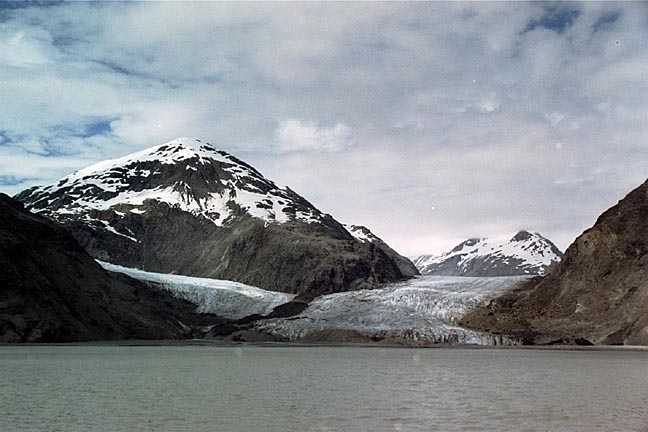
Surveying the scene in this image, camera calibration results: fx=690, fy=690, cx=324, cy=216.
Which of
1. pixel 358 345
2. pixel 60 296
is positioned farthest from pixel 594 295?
pixel 60 296

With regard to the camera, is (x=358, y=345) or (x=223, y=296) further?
(x=223, y=296)

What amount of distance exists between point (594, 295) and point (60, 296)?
87.2m

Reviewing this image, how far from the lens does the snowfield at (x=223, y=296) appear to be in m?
158

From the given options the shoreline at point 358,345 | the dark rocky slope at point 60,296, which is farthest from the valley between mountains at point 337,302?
the shoreline at point 358,345

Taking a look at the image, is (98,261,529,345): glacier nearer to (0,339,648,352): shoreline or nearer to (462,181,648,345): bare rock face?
(0,339,648,352): shoreline

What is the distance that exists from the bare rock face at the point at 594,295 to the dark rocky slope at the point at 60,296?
59.3 m

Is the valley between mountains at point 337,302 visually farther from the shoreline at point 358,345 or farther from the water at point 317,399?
the water at point 317,399

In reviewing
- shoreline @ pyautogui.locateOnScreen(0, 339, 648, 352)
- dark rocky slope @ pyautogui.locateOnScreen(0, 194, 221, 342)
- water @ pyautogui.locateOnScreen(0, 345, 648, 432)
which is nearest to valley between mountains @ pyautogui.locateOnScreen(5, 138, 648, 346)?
dark rocky slope @ pyautogui.locateOnScreen(0, 194, 221, 342)

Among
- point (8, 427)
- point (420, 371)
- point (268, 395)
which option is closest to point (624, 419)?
point (268, 395)

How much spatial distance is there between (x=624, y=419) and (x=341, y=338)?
3923 inches

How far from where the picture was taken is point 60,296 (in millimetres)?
100625

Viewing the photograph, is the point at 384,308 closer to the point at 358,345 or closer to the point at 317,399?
the point at 358,345

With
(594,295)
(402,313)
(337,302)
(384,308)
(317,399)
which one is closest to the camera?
(317,399)

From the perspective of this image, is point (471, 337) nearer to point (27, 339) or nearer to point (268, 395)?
point (27, 339)
